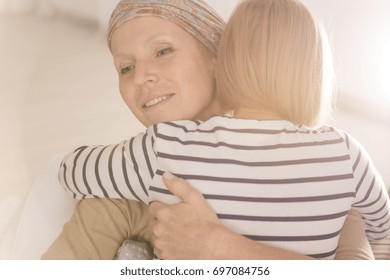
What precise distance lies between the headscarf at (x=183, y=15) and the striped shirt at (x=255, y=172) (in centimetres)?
23

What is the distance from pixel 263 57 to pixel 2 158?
0.55 meters

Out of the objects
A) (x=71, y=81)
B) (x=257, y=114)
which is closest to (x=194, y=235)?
(x=257, y=114)

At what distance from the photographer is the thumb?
86cm

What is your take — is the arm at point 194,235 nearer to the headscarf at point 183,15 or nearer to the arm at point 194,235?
the arm at point 194,235

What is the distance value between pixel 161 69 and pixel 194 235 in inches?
12.4

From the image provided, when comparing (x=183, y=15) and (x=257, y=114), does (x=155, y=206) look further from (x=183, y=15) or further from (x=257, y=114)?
(x=183, y=15)

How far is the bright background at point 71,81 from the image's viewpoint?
107 cm

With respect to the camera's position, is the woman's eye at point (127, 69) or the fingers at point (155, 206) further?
the woman's eye at point (127, 69)

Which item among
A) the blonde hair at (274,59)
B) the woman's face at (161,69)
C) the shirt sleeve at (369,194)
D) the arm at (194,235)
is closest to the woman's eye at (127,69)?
the woman's face at (161,69)

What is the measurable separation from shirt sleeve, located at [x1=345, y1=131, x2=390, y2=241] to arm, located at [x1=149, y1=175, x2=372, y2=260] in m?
0.16

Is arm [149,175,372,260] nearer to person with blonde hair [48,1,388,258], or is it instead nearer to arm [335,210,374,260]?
person with blonde hair [48,1,388,258]

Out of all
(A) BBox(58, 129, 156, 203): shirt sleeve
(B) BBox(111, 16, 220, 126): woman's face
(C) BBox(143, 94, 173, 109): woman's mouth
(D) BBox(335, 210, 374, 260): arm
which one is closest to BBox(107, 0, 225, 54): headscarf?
(B) BBox(111, 16, 220, 126): woman's face

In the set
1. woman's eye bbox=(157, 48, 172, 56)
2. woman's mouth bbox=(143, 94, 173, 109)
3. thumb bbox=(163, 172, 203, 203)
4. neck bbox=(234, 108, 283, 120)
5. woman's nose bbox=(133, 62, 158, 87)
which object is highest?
woman's eye bbox=(157, 48, 172, 56)
